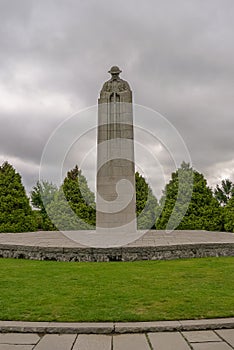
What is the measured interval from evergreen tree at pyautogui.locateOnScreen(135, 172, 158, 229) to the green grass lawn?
44.0 feet

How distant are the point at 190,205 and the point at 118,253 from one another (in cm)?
1218

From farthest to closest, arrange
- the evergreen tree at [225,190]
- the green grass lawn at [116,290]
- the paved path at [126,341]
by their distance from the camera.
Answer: the evergreen tree at [225,190] < the green grass lawn at [116,290] < the paved path at [126,341]

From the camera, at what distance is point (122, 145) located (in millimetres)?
12773

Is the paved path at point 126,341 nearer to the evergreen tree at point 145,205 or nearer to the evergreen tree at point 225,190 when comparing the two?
the evergreen tree at point 145,205

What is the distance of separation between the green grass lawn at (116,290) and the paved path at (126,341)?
36cm

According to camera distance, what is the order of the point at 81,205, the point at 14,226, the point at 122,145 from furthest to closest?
the point at 81,205, the point at 14,226, the point at 122,145

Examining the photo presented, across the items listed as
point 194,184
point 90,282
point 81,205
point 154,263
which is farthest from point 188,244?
point 81,205

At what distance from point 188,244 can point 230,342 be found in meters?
5.41

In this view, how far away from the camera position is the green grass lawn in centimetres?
420

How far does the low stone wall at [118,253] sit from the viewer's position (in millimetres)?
8422

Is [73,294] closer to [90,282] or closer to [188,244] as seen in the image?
[90,282]

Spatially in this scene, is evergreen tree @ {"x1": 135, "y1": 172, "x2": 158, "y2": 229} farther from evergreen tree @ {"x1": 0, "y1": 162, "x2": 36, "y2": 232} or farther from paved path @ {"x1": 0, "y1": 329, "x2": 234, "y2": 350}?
paved path @ {"x1": 0, "y1": 329, "x2": 234, "y2": 350}

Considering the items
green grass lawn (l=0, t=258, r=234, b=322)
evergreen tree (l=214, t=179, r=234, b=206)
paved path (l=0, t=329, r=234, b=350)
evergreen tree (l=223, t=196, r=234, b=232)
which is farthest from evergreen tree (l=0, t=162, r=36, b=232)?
evergreen tree (l=214, t=179, r=234, b=206)

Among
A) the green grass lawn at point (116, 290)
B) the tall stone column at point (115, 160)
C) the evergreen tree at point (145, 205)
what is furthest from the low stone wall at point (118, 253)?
the evergreen tree at point (145, 205)
